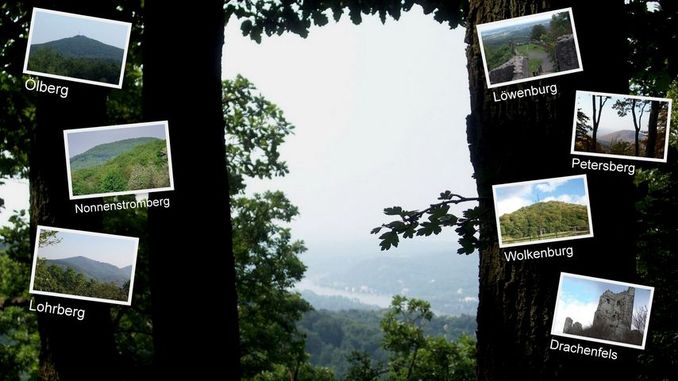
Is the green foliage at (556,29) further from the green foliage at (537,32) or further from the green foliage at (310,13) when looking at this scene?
the green foliage at (310,13)

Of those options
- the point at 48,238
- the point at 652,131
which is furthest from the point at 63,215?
the point at 652,131

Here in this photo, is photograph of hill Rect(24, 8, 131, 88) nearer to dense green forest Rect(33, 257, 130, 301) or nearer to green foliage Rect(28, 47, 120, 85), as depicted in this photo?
green foliage Rect(28, 47, 120, 85)

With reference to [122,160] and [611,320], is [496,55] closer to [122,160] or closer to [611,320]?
[611,320]

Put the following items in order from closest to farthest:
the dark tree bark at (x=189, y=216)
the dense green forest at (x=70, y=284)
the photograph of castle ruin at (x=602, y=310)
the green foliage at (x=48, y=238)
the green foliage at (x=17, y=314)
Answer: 1. the photograph of castle ruin at (x=602, y=310)
2. the dark tree bark at (x=189, y=216)
3. the dense green forest at (x=70, y=284)
4. the green foliage at (x=48, y=238)
5. the green foliage at (x=17, y=314)

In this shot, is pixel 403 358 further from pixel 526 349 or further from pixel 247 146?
pixel 526 349

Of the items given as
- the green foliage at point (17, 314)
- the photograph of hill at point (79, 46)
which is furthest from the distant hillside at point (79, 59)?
the green foliage at point (17, 314)

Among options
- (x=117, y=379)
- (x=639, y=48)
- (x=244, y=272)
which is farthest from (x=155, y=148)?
(x=244, y=272)

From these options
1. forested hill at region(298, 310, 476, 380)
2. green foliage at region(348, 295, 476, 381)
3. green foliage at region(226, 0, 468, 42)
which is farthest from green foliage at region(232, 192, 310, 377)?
forested hill at region(298, 310, 476, 380)

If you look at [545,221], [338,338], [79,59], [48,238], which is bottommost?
[338,338]
